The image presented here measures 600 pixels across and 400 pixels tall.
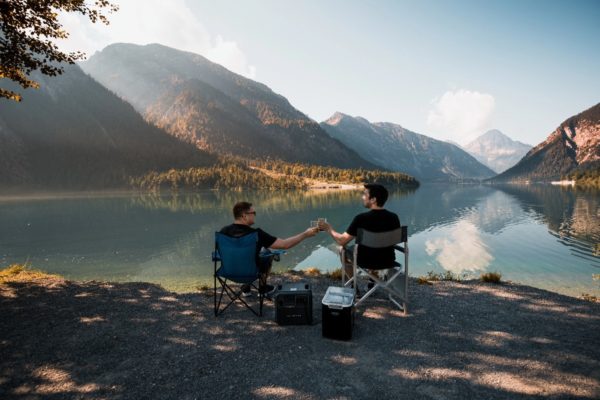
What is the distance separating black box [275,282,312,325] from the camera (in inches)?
260

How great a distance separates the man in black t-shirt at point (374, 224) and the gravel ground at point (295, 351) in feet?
4.10

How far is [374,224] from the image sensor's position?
22.1ft

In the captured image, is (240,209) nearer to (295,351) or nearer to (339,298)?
(339,298)

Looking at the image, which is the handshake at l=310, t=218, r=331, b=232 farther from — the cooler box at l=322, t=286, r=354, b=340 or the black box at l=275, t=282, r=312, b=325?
the cooler box at l=322, t=286, r=354, b=340

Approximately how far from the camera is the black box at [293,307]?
260 inches

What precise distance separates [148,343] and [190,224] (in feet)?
143

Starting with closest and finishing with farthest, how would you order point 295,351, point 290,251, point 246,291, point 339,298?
point 295,351 < point 339,298 < point 246,291 < point 290,251

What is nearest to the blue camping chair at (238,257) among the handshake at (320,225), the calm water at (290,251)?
the handshake at (320,225)

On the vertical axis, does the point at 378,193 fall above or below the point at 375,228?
above

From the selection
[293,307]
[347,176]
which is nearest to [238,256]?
[293,307]

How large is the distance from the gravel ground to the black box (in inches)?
7.6

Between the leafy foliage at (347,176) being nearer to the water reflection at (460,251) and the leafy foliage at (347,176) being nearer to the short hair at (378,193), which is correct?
the water reflection at (460,251)

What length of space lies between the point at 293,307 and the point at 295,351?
3.51 feet

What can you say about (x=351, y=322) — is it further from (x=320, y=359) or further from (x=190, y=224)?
(x=190, y=224)
